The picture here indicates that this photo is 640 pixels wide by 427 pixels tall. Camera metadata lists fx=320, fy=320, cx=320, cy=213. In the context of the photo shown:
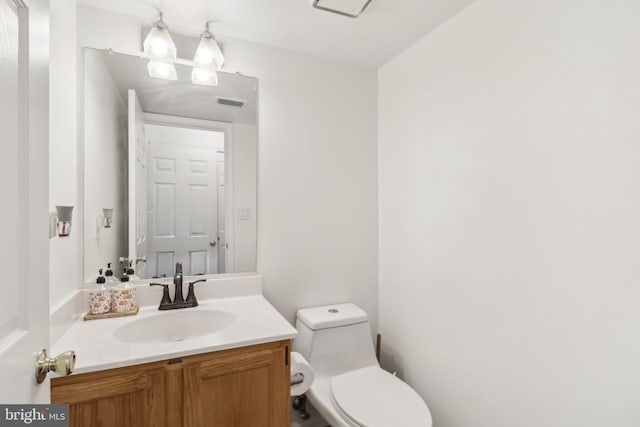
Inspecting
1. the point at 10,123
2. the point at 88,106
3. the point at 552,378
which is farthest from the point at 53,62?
the point at 552,378

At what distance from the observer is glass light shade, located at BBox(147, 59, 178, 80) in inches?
61.6

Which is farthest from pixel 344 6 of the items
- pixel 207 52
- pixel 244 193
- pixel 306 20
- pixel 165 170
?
pixel 165 170

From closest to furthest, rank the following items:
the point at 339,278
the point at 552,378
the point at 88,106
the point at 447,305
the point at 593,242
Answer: the point at 593,242 → the point at 552,378 → the point at 88,106 → the point at 447,305 → the point at 339,278

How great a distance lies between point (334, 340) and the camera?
174cm

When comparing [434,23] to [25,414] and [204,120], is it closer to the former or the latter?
[204,120]

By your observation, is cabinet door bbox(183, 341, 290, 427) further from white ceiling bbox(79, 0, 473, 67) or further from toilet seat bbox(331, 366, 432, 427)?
white ceiling bbox(79, 0, 473, 67)

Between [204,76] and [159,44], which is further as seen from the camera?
[204,76]

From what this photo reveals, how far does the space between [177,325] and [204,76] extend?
125cm

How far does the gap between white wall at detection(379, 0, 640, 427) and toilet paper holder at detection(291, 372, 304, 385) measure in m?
0.70

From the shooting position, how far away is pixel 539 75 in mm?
1188

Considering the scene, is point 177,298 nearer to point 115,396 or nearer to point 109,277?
point 109,277

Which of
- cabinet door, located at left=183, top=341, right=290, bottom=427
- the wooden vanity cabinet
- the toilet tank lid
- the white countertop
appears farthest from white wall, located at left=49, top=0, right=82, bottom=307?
the toilet tank lid

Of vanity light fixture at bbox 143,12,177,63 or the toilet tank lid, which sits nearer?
vanity light fixture at bbox 143,12,177,63

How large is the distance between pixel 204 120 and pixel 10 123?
1164 mm
